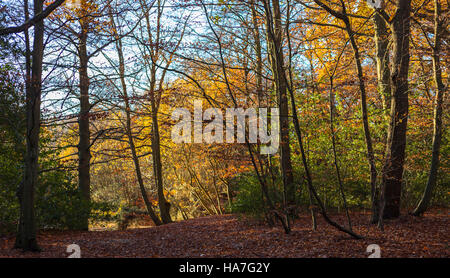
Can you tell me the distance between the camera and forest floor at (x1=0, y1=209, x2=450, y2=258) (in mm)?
4602

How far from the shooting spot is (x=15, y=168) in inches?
290

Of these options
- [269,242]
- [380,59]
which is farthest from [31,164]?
[380,59]

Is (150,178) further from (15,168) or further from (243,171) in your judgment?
(15,168)

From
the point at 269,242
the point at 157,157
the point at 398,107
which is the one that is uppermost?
the point at 398,107

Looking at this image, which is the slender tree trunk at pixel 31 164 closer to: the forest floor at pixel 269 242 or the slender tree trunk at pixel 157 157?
the forest floor at pixel 269 242

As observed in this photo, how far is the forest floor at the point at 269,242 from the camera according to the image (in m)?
4.60

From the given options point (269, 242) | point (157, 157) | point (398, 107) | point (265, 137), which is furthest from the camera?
point (157, 157)

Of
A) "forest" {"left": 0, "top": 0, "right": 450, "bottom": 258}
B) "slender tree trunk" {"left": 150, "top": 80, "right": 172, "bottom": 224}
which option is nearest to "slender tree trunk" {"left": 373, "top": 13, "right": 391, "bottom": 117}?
"forest" {"left": 0, "top": 0, "right": 450, "bottom": 258}

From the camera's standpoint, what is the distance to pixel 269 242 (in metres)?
5.54

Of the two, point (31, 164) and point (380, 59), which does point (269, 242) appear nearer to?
point (31, 164)

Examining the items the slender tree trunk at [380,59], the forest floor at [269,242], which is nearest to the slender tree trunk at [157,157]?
the forest floor at [269,242]

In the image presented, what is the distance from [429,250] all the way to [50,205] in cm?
739
